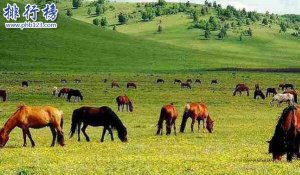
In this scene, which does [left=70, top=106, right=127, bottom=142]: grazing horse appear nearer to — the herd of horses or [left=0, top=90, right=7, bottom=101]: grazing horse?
the herd of horses

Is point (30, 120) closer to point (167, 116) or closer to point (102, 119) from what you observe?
point (102, 119)

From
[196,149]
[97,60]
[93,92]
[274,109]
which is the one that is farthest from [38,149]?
[97,60]

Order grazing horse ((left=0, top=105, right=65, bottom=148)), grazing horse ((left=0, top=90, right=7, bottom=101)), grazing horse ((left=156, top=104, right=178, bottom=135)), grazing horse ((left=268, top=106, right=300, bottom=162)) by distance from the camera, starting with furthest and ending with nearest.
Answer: grazing horse ((left=0, top=90, right=7, bottom=101))
grazing horse ((left=156, top=104, right=178, bottom=135))
grazing horse ((left=0, top=105, right=65, bottom=148))
grazing horse ((left=268, top=106, right=300, bottom=162))

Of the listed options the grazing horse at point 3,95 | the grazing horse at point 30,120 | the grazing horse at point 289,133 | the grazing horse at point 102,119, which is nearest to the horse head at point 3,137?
the grazing horse at point 30,120

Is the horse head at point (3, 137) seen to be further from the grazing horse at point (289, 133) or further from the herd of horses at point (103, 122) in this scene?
the grazing horse at point (289, 133)

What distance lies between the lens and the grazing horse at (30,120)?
23.3m

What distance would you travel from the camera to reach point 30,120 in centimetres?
2361

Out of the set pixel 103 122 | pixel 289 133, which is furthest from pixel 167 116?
pixel 289 133

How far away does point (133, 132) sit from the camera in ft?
111

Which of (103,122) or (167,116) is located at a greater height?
(103,122)

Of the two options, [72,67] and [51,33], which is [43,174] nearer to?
[72,67]

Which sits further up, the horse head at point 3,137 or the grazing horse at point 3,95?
the horse head at point 3,137

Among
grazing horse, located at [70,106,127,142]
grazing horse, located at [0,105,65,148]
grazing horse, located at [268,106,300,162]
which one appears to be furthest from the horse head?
grazing horse, located at [268,106,300,162]

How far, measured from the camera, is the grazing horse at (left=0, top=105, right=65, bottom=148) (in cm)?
2333
